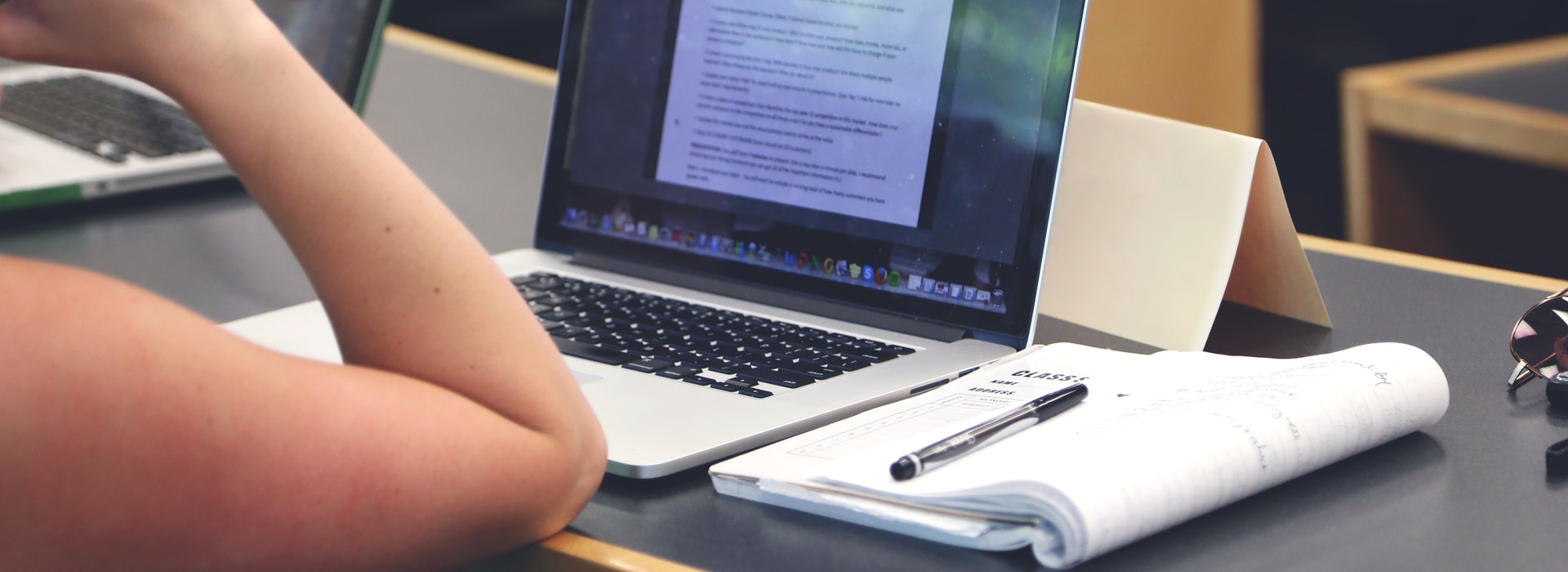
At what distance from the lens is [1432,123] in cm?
191

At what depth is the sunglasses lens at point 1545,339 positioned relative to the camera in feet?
2.31

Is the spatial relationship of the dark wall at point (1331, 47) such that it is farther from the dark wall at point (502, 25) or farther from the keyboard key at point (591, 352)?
the keyboard key at point (591, 352)

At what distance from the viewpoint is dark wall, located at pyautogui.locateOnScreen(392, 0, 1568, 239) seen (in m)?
3.14

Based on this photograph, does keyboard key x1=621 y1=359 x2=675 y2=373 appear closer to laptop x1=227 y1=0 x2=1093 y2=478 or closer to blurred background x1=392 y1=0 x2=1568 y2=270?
laptop x1=227 y1=0 x2=1093 y2=478

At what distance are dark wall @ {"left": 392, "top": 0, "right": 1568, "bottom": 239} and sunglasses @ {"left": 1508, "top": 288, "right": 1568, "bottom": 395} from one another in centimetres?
252

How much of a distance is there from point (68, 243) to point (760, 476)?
69 cm

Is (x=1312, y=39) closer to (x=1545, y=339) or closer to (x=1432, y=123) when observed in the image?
(x=1432, y=123)

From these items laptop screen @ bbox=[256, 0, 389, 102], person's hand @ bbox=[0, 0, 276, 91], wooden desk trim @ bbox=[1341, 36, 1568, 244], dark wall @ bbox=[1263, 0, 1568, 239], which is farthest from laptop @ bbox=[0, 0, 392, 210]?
dark wall @ bbox=[1263, 0, 1568, 239]

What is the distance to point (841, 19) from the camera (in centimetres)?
86

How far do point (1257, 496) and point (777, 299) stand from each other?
395mm

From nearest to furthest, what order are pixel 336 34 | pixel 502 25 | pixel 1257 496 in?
pixel 1257 496, pixel 336 34, pixel 502 25

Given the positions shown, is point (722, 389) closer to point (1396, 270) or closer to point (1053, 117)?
point (1053, 117)

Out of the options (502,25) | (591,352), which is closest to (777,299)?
(591,352)

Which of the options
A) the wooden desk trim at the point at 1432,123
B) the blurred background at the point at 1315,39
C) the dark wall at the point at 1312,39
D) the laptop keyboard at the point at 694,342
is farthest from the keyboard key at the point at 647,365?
the dark wall at the point at 1312,39
